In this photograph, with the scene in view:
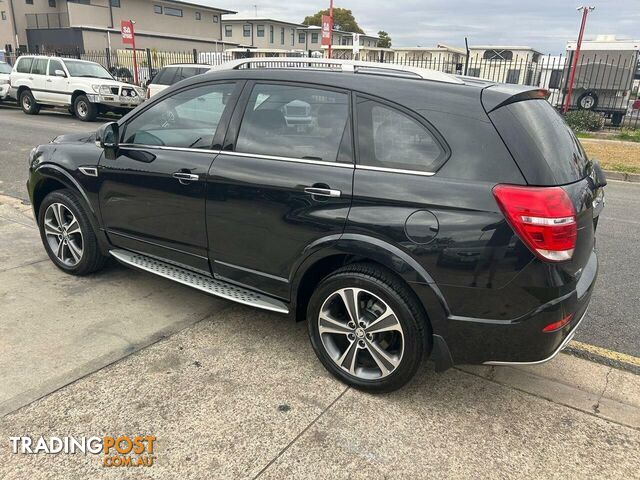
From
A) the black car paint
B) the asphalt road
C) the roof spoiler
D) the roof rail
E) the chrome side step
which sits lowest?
the asphalt road

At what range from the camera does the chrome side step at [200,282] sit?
3.20m

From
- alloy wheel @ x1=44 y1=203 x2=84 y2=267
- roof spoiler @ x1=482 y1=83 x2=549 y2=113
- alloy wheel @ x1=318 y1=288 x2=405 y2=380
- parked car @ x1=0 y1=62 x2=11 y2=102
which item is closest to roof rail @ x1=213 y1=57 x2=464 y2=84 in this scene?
roof spoiler @ x1=482 y1=83 x2=549 y2=113

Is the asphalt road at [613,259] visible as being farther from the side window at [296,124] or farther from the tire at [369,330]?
the side window at [296,124]

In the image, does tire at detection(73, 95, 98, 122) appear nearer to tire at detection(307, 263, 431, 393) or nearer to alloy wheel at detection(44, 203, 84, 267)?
alloy wheel at detection(44, 203, 84, 267)

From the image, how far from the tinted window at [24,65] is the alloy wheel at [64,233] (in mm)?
15586

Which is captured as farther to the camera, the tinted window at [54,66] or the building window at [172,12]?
the building window at [172,12]

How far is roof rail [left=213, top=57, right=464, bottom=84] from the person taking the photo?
2.87 m

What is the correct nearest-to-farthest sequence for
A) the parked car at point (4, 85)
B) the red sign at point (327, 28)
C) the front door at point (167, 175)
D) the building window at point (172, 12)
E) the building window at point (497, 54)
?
the front door at point (167, 175) → the parked car at point (4, 85) → the red sign at point (327, 28) → the building window at point (497, 54) → the building window at point (172, 12)

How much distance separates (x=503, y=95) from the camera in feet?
8.58

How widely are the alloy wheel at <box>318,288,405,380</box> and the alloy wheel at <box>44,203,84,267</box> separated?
2.39 metres

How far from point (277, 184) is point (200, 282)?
1.00 meters

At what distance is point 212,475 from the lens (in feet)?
7.49

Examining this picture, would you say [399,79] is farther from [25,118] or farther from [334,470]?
[25,118]

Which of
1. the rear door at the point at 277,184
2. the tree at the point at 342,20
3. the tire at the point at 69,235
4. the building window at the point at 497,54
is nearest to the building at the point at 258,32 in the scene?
the tree at the point at 342,20
